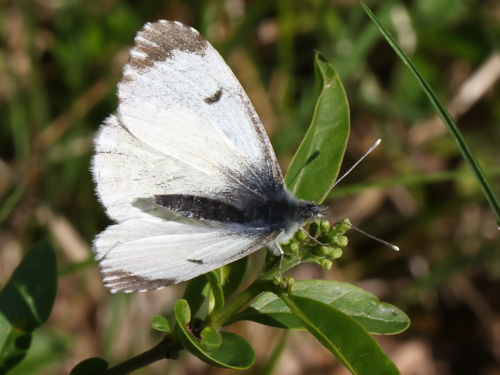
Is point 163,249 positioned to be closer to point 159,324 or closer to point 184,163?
point 159,324

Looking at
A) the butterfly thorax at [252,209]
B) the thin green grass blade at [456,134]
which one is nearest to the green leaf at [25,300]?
the butterfly thorax at [252,209]

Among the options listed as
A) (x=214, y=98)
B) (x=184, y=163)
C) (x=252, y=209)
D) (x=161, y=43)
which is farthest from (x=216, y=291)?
(x=161, y=43)

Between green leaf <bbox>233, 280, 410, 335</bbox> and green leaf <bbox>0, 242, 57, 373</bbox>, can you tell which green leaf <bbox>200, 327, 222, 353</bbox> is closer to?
green leaf <bbox>233, 280, 410, 335</bbox>

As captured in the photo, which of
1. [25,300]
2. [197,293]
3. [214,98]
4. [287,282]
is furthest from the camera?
[214,98]

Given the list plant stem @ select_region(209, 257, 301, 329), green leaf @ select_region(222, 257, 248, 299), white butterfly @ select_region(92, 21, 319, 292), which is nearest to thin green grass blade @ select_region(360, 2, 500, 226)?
white butterfly @ select_region(92, 21, 319, 292)

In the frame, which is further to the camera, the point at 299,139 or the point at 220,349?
the point at 299,139

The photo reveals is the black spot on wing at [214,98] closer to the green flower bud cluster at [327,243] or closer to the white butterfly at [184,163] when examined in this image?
the white butterfly at [184,163]

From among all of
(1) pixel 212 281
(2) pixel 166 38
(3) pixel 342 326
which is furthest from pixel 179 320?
(2) pixel 166 38
